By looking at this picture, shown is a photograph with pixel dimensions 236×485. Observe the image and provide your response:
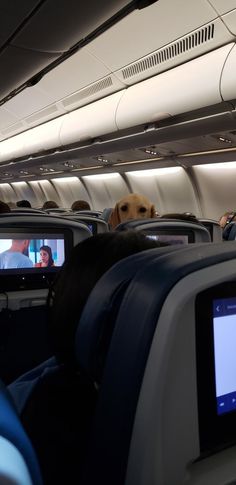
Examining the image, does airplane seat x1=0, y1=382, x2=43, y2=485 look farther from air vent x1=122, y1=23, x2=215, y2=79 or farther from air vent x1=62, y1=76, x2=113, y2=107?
air vent x1=62, y1=76, x2=113, y2=107

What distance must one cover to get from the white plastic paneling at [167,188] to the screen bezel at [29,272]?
8.85 m

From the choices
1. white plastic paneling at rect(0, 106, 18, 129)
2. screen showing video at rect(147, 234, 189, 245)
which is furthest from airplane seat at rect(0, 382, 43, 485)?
white plastic paneling at rect(0, 106, 18, 129)

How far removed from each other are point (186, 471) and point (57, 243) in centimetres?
261

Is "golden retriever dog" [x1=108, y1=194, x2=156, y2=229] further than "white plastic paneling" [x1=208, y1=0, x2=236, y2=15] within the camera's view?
Yes

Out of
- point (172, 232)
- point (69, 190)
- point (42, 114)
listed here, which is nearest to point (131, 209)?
point (172, 232)

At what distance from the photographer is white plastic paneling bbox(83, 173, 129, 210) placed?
49.0 ft

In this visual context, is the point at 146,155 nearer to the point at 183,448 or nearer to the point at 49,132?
the point at 49,132

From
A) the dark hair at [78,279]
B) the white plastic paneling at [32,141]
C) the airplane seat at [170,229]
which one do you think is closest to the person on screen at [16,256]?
the airplane seat at [170,229]

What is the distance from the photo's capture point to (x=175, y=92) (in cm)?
540

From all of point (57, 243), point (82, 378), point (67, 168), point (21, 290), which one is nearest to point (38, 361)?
point (21, 290)

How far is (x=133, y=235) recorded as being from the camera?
1.12 meters

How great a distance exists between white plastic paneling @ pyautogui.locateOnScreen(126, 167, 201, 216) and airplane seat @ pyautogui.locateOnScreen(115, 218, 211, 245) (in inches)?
331

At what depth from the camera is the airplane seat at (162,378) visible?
2.51 feet

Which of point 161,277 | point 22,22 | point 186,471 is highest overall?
point 22,22
